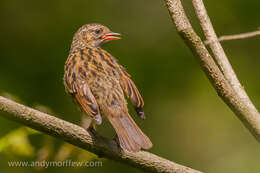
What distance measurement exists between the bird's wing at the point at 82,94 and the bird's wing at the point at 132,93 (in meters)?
0.40

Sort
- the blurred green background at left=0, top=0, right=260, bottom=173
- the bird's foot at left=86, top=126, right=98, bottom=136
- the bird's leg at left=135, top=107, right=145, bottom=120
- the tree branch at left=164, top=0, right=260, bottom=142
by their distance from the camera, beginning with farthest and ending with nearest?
the blurred green background at left=0, top=0, right=260, bottom=173 < the bird's leg at left=135, top=107, right=145, bottom=120 < the bird's foot at left=86, top=126, right=98, bottom=136 < the tree branch at left=164, top=0, right=260, bottom=142

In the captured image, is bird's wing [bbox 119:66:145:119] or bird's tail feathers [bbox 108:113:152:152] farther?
bird's wing [bbox 119:66:145:119]

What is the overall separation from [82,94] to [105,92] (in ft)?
0.88

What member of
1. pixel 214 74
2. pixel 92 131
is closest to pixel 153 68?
pixel 92 131

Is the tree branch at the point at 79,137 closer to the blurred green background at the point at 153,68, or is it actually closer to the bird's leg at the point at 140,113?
the bird's leg at the point at 140,113

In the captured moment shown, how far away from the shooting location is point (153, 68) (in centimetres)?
922

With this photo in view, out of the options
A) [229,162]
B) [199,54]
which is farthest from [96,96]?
[229,162]

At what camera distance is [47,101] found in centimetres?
878

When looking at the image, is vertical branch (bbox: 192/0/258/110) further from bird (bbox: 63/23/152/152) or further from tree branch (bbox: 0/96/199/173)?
bird (bbox: 63/23/152/152)

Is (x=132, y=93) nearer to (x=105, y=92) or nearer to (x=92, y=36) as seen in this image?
(x=105, y=92)

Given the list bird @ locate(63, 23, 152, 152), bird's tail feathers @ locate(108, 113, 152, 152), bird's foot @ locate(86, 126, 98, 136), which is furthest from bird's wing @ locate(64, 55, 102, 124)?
bird's tail feathers @ locate(108, 113, 152, 152)

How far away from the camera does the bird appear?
491 centimetres

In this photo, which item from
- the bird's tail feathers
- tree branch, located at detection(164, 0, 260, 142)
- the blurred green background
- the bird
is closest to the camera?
tree branch, located at detection(164, 0, 260, 142)

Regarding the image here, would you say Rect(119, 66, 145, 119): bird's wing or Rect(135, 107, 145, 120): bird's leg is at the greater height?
Rect(119, 66, 145, 119): bird's wing
